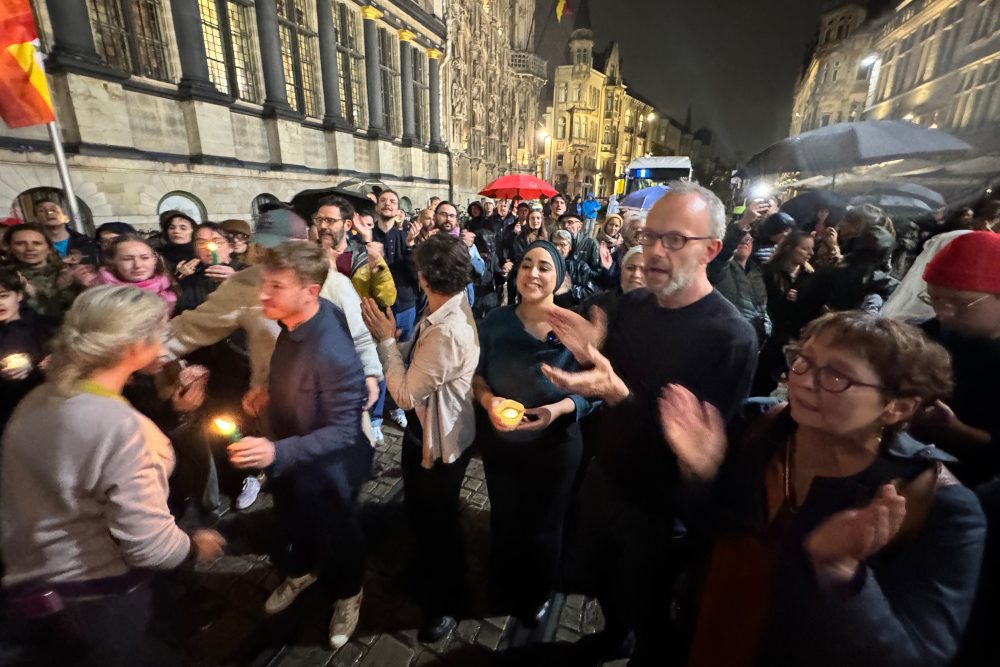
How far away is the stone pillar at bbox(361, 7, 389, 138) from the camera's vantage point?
57.2 ft

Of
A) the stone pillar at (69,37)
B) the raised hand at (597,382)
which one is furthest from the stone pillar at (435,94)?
the raised hand at (597,382)

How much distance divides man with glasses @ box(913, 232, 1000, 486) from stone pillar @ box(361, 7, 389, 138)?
1941cm

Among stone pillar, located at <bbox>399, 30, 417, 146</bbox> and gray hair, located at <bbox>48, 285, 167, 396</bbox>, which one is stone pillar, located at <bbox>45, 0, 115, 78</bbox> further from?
stone pillar, located at <bbox>399, 30, 417, 146</bbox>

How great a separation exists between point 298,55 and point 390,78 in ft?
21.5

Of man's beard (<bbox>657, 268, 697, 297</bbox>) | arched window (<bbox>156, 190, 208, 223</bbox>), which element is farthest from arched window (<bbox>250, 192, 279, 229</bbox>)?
man's beard (<bbox>657, 268, 697, 297</bbox>)

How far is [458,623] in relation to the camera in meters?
2.71

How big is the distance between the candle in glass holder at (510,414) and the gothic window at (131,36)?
1174cm

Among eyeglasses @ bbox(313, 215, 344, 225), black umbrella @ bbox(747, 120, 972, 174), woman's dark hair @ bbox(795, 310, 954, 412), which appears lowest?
woman's dark hair @ bbox(795, 310, 954, 412)

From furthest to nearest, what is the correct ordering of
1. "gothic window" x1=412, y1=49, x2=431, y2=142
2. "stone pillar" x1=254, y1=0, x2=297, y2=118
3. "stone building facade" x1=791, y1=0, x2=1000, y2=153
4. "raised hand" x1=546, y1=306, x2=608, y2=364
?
"gothic window" x1=412, y1=49, x2=431, y2=142
"stone building facade" x1=791, y1=0, x2=1000, y2=153
"stone pillar" x1=254, y1=0, x2=297, y2=118
"raised hand" x1=546, y1=306, x2=608, y2=364

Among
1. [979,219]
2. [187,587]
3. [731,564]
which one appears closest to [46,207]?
[187,587]

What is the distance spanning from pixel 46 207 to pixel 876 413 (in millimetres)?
6976

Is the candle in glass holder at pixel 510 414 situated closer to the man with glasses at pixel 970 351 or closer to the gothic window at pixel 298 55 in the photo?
the man with glasses at pixel 970 351

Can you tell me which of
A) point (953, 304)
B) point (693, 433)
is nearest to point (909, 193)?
point (953, 304)

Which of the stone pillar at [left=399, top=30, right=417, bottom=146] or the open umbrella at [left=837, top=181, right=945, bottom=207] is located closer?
the open umbrella at [left=837, top=181, right=945, bottom=207]
